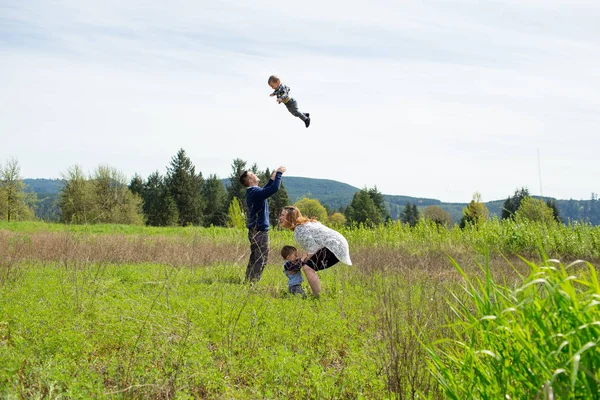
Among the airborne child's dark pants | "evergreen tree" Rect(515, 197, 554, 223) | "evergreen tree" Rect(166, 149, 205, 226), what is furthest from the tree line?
the airborne child's dark pants

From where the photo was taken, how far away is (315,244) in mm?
8672

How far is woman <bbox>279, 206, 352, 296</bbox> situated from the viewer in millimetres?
8570

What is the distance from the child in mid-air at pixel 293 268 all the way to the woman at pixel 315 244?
232 millimetres

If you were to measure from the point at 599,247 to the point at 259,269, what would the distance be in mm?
11273

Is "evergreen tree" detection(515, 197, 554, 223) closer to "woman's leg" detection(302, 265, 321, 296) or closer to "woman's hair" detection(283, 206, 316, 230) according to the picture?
"woman's leg" detection(302, 265, 321, 296)

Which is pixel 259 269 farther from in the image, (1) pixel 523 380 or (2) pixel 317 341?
(1) pixel 523 380

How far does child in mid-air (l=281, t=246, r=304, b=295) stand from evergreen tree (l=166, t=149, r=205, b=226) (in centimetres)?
6146

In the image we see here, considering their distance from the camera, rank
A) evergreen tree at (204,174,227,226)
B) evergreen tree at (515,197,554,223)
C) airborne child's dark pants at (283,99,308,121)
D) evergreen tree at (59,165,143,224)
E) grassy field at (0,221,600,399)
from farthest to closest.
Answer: evergreen tree at (204,174,227,226) < evergreen tree at (59,165,143,224) < airborne child's dark pants at (283,99,308,121) < evergreen tree at (515,197,554,223) < grassy field at (0,221,600,399)

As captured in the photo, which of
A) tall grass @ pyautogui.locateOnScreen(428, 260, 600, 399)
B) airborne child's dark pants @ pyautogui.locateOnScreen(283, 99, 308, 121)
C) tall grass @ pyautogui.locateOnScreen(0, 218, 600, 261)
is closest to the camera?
tall grass @ pyautogui.locateOnScreen(428, 260, 600, 399)

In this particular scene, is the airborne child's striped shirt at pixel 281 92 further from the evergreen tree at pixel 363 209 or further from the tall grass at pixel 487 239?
the evergreen tree at pixel 363 209

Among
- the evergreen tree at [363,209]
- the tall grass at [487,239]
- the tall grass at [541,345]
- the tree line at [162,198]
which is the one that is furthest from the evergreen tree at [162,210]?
the tall grass at [541,345]

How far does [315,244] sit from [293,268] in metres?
0.61

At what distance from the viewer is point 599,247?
15.7 meters

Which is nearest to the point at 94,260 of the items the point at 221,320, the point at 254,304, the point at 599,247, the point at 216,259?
the point at 216,259
